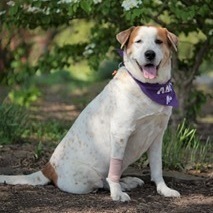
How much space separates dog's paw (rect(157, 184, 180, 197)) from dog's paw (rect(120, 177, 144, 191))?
279 mm

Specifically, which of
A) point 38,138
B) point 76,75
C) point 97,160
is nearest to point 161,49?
point 97,160

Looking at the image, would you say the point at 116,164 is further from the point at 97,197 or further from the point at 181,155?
the point at 181,155

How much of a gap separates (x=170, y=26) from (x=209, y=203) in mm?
3089

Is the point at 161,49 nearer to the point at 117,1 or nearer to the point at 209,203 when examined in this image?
the point at 209,203

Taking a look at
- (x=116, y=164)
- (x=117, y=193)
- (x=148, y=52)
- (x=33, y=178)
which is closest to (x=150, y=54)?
(x=148, y=52)

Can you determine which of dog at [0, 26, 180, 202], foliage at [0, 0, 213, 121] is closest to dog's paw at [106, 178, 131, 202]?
dog at [0, 26, 180, 202]

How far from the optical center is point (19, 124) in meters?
7.72

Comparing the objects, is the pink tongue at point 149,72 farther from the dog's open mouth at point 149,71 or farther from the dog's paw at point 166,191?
the dog's paw at point 166,191

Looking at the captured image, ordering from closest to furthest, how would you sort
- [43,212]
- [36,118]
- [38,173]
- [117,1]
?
[43,212] → [38,173] → [117,1] → [36,118]

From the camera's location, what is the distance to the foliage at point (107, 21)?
6.77m

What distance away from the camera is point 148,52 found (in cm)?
505

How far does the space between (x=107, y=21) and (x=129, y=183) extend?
9.65ft

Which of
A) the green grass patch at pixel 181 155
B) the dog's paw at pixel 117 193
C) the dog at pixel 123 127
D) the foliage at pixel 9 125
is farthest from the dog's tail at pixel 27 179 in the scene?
the foliage at pixel 9 125

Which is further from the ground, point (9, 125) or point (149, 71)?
point (149, 71)
